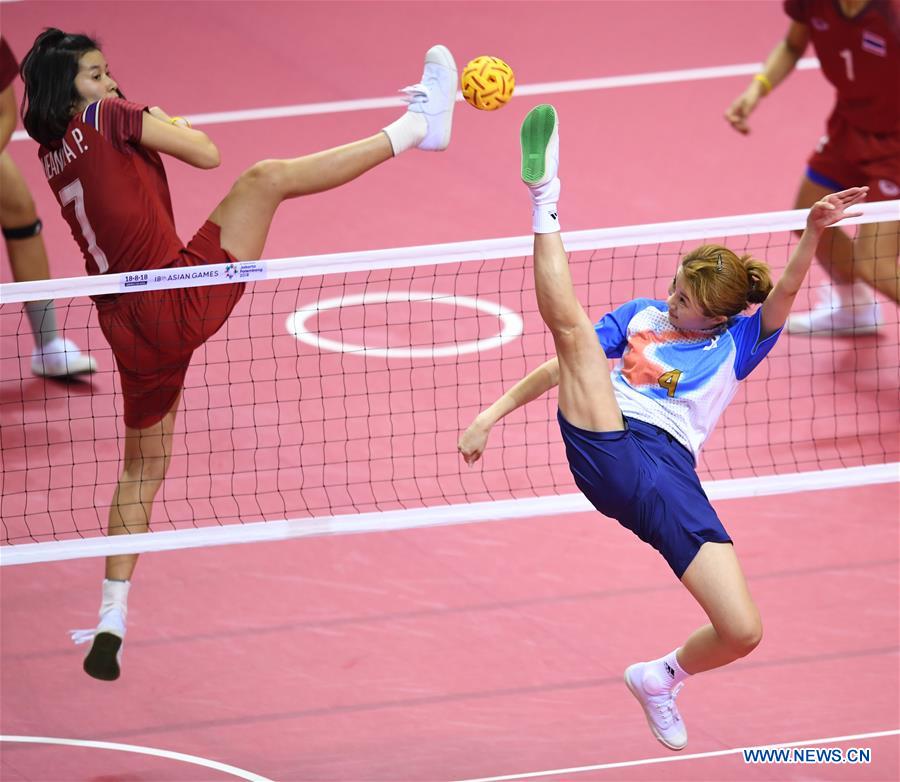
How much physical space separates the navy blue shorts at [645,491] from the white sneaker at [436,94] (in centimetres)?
173

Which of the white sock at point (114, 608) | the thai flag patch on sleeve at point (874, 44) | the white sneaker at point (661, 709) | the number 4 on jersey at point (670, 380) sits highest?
the thai flag patch on sleeve at point (874, 44)

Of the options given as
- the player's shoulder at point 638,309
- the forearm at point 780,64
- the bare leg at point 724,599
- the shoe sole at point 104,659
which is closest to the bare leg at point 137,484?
the shoe sole at point 104,659

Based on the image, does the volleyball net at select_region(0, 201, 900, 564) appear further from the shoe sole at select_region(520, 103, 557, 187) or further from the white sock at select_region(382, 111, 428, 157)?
the shoe sole at select_region(520, 103, 557, 187)

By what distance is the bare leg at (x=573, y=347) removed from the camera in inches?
205

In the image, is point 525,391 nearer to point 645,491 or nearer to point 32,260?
point 645,491

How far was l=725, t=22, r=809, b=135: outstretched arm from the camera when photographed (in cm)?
934

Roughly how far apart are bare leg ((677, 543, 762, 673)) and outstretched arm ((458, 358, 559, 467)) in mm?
833

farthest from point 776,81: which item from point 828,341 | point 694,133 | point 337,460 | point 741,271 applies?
point 741,271

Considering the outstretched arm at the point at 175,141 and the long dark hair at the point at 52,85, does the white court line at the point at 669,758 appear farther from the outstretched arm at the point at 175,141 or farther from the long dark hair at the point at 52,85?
the long dark hair at the point at 52,85

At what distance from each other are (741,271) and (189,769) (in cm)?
284

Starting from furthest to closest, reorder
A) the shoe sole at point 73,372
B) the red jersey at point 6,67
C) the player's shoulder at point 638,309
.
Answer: the shoe sole at point 73,372 < the red jersey at point 6,67 < the player's shoulder at point 638,309

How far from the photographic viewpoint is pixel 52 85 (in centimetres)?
621

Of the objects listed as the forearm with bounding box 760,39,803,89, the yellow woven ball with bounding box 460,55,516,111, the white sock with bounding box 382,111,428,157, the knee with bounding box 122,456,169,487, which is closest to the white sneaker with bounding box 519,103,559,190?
the yellow woven ball with bounding box 460,55,516,111

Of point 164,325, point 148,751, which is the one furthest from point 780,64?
point 148,751
